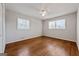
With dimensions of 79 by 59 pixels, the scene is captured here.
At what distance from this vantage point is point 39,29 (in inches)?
43.6

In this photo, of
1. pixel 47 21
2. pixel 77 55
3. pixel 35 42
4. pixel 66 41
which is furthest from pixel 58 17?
pixel 77 55

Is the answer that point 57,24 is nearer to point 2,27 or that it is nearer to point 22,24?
point 22,24

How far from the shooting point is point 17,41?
1.04 m

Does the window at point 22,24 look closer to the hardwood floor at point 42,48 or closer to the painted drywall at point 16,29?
the painted drywall at point 16,29

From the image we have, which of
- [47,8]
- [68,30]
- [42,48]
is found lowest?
[42,48]

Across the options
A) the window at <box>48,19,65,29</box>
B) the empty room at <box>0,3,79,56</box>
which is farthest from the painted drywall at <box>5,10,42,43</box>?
the window at <box>48,19,65,29</box>

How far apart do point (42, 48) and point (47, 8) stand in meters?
0.54

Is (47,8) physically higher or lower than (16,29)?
higher

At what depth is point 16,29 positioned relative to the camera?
103cm

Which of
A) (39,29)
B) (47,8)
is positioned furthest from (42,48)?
(47,8)

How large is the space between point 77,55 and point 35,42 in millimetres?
583

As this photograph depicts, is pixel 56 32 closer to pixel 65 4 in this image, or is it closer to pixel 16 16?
pixel 65 4

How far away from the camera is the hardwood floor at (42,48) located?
3.35ft

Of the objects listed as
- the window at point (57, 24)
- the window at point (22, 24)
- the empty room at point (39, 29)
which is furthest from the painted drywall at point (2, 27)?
the window at point (57, 24)
